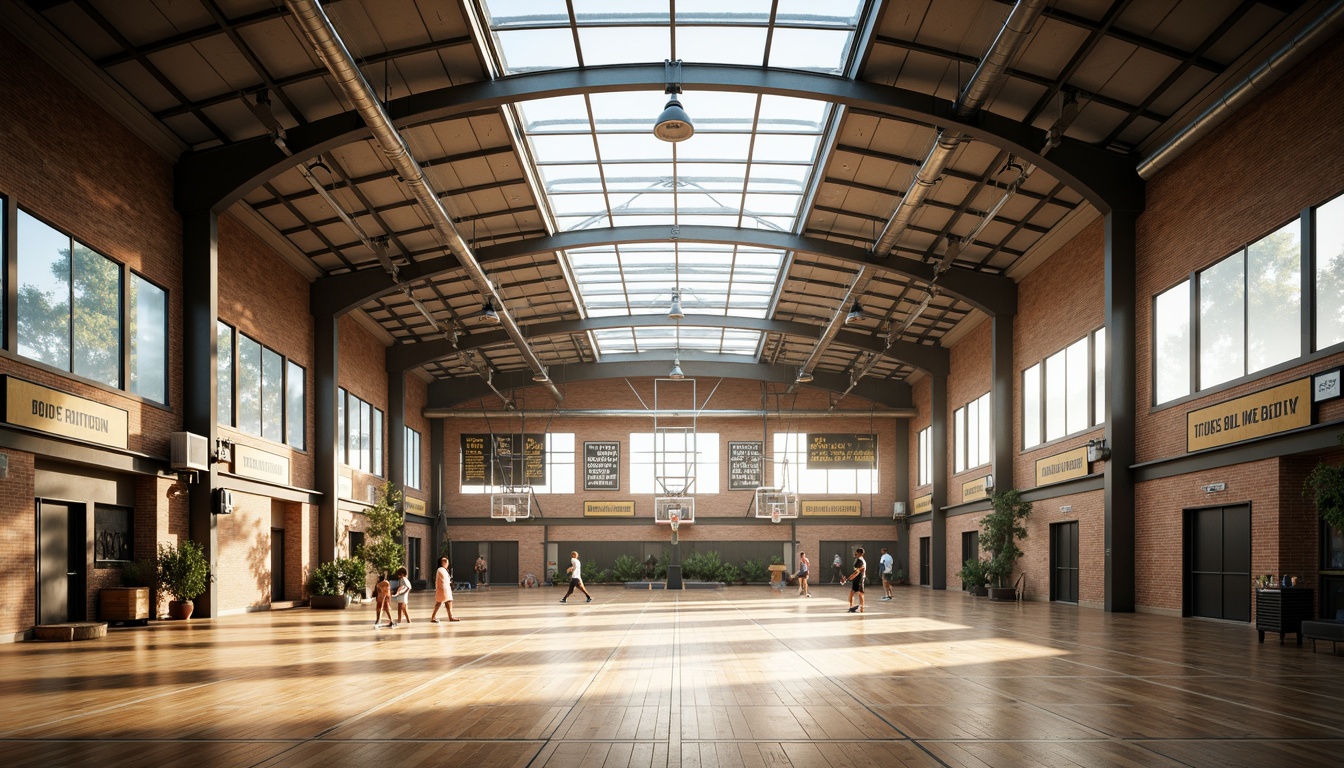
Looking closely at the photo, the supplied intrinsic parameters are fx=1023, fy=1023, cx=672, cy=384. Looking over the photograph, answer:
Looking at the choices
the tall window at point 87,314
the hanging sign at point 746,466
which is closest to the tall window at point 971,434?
the hanging sign at point 746,466

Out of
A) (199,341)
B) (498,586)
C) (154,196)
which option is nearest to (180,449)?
(199,341)

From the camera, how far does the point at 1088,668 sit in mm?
12453

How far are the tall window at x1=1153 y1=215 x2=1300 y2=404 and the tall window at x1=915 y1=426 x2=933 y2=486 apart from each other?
20.7 m

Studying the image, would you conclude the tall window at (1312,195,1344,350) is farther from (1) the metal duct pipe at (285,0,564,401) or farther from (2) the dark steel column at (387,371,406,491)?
(2) the dark steel column at (387,371,406,491)

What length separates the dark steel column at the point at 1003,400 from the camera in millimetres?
31719

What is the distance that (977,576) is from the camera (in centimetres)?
3192

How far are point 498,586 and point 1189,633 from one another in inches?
1368

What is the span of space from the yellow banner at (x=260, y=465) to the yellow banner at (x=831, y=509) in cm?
2688

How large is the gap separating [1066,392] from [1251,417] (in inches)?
358

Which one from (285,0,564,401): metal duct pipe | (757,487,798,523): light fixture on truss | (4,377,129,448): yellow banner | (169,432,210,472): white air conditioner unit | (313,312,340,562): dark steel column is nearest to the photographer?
(285,0,564,401): metal duct pipe

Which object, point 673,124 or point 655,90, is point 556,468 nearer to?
point 655,90

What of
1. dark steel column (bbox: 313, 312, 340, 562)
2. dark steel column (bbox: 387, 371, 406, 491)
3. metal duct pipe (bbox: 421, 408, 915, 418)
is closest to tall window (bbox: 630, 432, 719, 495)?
metal duct pipe (bbox: 421, 408, 915, 418)

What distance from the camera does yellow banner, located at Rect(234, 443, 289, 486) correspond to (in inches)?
960

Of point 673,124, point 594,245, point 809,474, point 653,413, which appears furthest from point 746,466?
point 673,124
